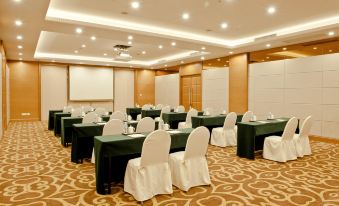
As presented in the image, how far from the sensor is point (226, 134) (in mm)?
6875

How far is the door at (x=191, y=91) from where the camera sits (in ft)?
43.7

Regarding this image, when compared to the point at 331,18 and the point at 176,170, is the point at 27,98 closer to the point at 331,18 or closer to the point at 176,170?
the point at 176,170

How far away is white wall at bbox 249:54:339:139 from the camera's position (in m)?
7.67

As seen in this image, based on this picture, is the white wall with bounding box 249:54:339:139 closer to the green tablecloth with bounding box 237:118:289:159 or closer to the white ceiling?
the white ceiling

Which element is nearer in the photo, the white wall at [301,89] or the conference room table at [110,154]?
the conference room table at [110,154]

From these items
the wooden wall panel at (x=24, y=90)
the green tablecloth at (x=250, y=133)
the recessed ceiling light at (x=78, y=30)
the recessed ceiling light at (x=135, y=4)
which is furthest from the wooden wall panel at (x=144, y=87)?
the green tablecloth at (x=250, y=133)

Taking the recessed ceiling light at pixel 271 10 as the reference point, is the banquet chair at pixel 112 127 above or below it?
below

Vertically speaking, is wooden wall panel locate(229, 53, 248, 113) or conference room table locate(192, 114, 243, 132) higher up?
wooden wall panel locate(229, 53, 248, 113)

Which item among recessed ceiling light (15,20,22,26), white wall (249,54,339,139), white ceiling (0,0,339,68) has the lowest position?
white wall (249,54,339,139)

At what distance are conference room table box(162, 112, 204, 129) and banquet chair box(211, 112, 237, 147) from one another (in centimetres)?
187

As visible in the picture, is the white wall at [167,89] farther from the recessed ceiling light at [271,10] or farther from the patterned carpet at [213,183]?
the patterned carpet at [213,183]

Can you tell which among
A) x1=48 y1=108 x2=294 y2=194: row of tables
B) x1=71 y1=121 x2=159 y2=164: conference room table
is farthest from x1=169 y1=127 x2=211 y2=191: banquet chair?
x1=71 y1=121 x2=159 y2=164: conference room table

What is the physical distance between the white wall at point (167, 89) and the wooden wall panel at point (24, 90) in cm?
697

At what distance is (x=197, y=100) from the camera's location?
13375 millimetres
